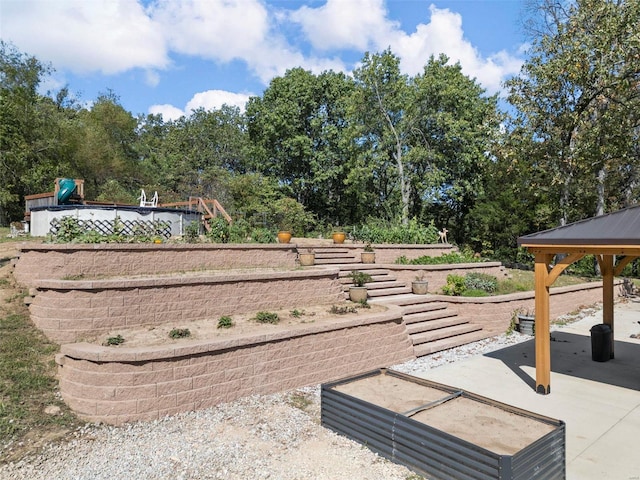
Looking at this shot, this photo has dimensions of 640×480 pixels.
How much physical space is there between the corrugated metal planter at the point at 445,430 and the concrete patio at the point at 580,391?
0.56 metres

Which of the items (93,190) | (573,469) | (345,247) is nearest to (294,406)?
(573,469)

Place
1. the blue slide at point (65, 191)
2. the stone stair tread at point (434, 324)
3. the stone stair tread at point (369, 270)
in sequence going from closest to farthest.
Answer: the stone stair tread at point (434, 324), the stone stair tread at point (369, 270), the blue slide at point (65, 191)

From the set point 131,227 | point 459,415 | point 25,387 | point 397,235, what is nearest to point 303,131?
point 397,235

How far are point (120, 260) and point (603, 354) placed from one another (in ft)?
29.8

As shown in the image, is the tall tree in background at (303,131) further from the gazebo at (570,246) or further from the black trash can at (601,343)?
the gazebo at (570,246)

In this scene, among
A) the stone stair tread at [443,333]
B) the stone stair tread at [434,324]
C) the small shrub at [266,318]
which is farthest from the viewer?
the stone stair tread at [434,324]

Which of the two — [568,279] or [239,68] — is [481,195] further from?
[239,68]

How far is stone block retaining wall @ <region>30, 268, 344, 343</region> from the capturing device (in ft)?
20.0

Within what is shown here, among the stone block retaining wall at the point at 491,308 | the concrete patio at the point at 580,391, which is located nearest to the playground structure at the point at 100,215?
the stone block retaining wall at the point at 491,308

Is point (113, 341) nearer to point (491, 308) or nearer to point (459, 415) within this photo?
point (459, 415)

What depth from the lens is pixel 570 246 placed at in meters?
5.84

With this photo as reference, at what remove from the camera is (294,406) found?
5.80 meters

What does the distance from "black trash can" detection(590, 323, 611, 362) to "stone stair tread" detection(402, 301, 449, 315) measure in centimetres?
342

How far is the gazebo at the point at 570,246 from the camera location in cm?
541
